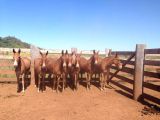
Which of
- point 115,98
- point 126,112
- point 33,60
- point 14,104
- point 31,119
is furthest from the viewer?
point 33,60

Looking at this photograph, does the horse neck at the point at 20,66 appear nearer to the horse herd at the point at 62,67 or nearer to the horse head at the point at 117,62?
the horse herd at the point at 62,67

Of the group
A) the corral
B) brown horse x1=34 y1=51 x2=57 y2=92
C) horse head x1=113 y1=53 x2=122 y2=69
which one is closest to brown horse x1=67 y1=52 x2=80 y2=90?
the corral

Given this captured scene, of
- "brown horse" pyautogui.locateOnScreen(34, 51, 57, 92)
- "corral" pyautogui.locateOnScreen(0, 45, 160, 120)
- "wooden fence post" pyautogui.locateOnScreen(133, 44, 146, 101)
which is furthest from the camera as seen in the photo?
"brown horse" pyautogui.locateOnScreen(34, 51, 57, 92)

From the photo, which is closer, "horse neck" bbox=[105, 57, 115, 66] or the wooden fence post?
the wooden fence post

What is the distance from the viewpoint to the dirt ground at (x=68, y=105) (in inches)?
289

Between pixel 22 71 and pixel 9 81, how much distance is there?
2.64 m

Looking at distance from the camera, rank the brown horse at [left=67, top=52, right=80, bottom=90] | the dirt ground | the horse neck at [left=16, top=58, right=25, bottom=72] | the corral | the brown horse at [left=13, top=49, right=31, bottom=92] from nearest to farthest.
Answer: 1. the dirt ground
2. the corral
3. the brown horse at [left=13, top=49, right=31, bottom=92]
4. the horse neck at [left=16, top=58, right=25, bottom=72]
5. the brown horse at [left=67, top=52, right=80, bottom=90]

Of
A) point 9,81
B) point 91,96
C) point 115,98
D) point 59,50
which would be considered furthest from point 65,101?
point 9,81

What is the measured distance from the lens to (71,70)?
39.2 ft

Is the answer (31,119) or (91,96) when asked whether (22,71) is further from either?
(31,119)

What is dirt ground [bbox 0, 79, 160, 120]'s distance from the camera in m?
7.33

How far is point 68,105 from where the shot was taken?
28.4ft

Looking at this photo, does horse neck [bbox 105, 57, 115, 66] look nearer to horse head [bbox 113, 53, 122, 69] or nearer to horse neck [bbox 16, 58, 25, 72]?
horse head [bbox 113, 53, 122, 69]

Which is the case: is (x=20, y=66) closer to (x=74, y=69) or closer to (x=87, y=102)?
(x=74, y=69)
